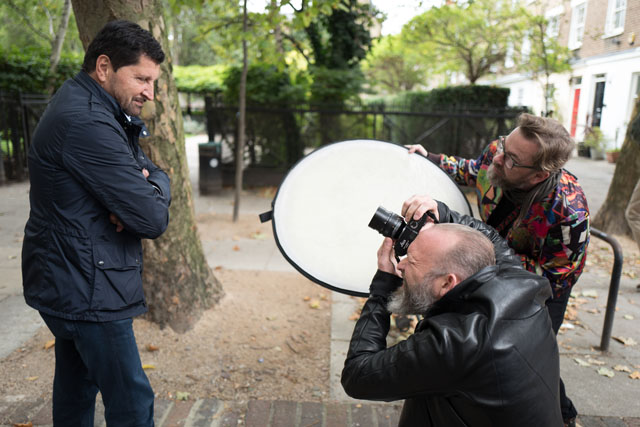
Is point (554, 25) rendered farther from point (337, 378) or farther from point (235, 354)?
point (235, 354)

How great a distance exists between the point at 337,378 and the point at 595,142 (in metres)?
16.4

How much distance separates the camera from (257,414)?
9.05ft

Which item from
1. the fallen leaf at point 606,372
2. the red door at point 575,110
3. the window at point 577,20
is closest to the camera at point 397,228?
the fallen leaf at point 606,372

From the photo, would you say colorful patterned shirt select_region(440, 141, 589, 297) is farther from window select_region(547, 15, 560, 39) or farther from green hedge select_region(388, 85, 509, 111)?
window select_region(547, 15, 560, 39)

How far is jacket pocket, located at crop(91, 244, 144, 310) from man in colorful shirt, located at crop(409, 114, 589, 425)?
1.33 meters

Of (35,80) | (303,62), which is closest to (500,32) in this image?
(303,62)

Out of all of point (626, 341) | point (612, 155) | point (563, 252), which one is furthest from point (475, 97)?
point (563, 252)

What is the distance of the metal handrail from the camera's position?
3270 mm

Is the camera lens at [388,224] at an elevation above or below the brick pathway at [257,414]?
above

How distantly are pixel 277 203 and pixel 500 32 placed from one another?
15.3 m

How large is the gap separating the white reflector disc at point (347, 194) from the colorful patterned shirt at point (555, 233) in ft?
1.51

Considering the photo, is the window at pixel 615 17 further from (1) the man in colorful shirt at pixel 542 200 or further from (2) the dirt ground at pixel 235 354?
(2) the dirt ground at pixel 235 354

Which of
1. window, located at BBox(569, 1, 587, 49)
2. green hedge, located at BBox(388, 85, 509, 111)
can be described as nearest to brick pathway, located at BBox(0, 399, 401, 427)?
green hedge, located at BBox(388, 85, 509, 111)

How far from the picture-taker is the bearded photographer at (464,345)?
1.26 meters
